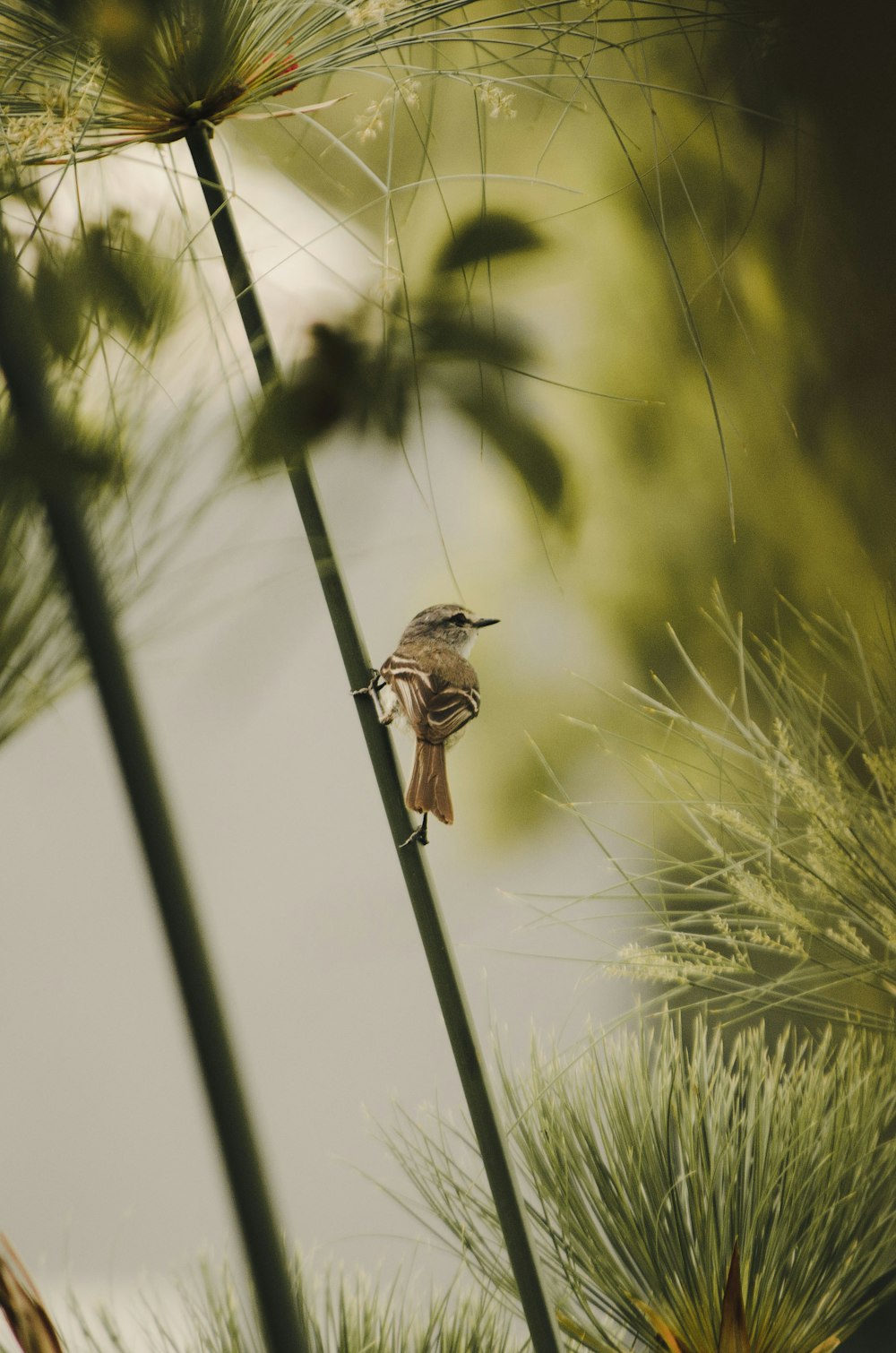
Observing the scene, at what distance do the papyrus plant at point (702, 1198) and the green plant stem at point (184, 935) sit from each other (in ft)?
0.45

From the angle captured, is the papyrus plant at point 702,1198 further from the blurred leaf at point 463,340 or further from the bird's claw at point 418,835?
the blurred leaf at point 463,340

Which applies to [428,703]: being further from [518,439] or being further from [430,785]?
[518,439]

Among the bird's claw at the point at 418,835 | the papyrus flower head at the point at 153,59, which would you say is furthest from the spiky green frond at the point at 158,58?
the bird's claw at the point at 418,835

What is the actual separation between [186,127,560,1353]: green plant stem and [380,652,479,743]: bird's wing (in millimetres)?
12

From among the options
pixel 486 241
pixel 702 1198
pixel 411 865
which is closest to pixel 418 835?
pixel 411 865

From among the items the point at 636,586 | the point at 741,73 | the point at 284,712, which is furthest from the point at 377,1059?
the point at 741,73

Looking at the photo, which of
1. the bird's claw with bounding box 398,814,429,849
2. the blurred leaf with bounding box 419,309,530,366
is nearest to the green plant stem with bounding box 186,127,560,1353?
the bird's claw with bounding box 398,814,429,849

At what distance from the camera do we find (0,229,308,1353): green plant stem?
281mm

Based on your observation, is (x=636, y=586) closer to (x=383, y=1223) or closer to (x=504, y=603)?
(x=504, y=603)

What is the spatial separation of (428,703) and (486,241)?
0.91ft

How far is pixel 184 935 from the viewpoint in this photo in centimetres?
Answer: 29

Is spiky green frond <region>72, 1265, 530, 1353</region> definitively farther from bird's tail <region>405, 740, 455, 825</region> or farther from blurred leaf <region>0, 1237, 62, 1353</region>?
bird's tail <region>405, 740, 455, 825</region>

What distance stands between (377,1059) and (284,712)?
0.59ft

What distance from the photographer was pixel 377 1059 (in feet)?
1.50
